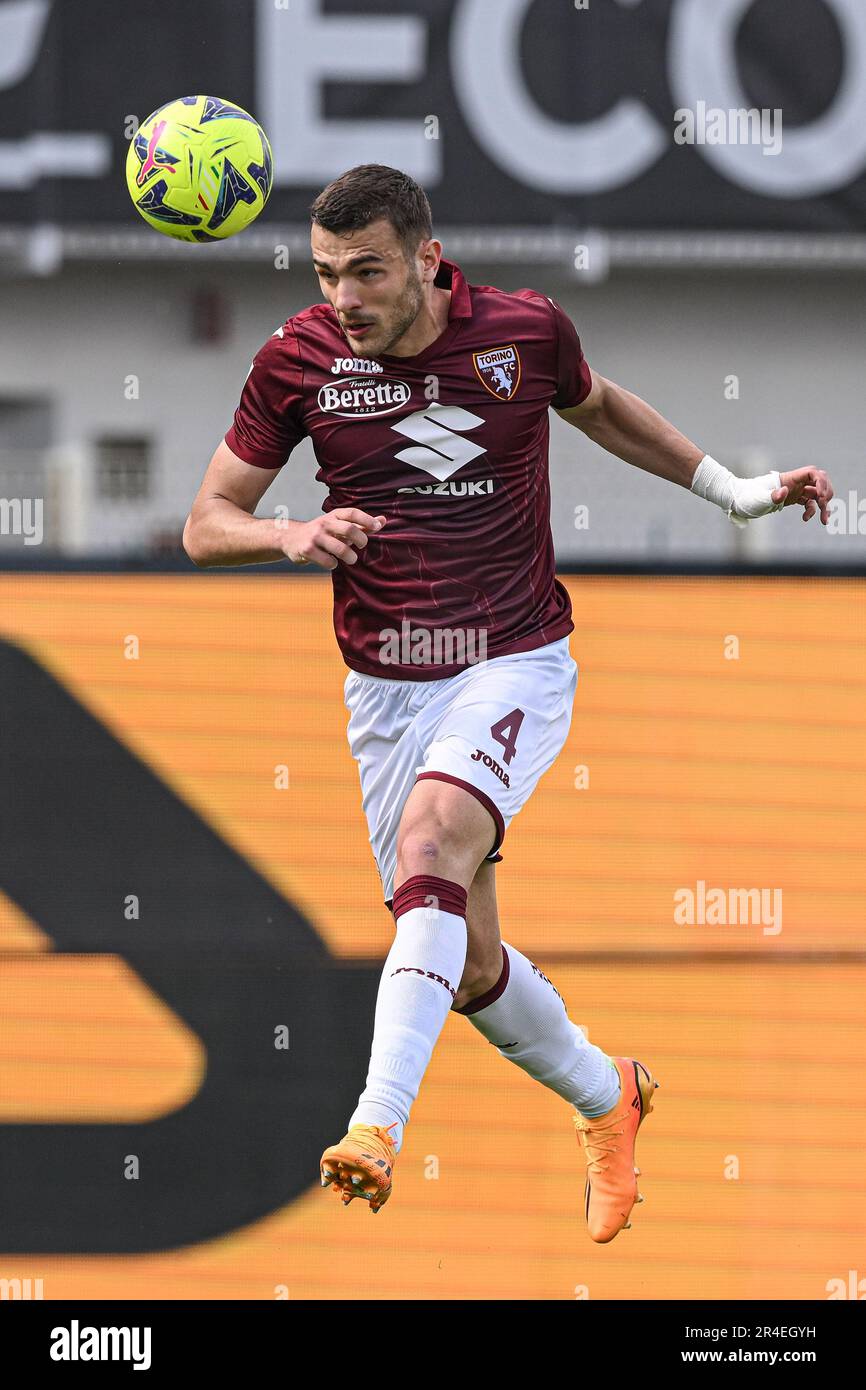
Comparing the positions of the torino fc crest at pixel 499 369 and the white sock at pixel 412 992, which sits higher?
the torino fc crest at pixel 499 369

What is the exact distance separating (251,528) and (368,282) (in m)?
0.64

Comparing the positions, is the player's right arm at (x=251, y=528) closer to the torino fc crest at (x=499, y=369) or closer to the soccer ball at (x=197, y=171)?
the torino fc crest at (x=499, y=369)

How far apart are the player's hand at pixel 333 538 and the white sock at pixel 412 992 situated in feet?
2.52

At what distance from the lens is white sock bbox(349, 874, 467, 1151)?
3.91m

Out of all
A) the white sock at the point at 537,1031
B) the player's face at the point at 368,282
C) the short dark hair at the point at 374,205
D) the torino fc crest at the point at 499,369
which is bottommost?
the white sock at the point at 537,1031

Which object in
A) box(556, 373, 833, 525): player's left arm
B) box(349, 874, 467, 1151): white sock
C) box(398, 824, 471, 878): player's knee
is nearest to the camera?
box(349, 874, 467, 1151): white sock

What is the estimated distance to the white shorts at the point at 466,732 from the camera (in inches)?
170

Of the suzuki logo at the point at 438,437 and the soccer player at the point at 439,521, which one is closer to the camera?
the soccer player at the point at 439,521

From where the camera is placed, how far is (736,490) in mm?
4855

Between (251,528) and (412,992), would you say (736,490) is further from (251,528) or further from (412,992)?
(412,992)

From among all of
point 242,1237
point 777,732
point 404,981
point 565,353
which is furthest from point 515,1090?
point 565,353

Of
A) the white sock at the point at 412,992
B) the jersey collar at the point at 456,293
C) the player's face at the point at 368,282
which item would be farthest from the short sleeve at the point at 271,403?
the white sock at the point at 412,992

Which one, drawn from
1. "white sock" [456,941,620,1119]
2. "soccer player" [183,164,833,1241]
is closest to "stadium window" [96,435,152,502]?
"soccer player" [183,164,833,1241]

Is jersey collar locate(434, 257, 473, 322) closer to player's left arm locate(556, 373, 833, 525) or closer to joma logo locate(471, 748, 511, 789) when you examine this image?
player's left arm locate(556, 373, 833, 525)
